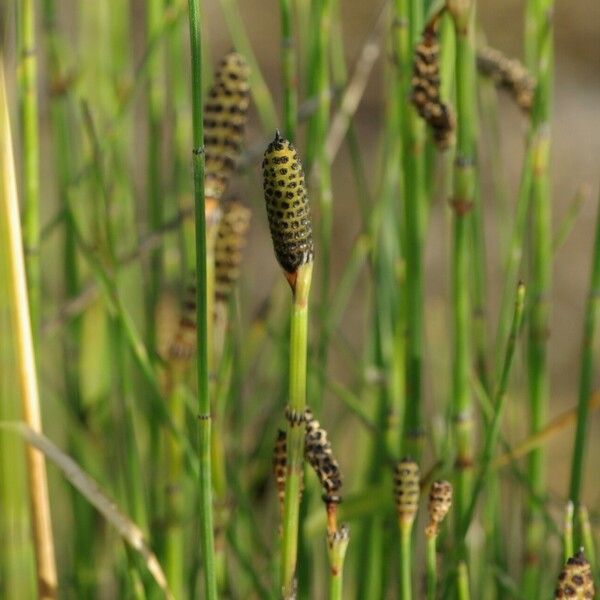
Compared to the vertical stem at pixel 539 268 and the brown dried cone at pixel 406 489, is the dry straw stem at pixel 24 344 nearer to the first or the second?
the brown dried cone at pixel 406 489

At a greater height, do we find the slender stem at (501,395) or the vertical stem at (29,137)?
the vertical stem at (29,137)

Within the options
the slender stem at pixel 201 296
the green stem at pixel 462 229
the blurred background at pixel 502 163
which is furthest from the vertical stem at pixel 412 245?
the blurred background at pixel 502 163

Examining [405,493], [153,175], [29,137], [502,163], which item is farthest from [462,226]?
[502,163]

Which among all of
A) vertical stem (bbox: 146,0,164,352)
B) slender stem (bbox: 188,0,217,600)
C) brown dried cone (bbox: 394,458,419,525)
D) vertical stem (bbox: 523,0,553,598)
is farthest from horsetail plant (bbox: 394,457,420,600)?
vertical stem (bbox: 146,0,164,352)

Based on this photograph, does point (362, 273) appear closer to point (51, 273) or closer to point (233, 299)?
point (51, 273)

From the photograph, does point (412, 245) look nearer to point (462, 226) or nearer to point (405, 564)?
point (462, 226)

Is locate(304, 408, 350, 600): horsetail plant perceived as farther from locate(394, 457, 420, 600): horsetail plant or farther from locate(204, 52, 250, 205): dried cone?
locate(204, 52, 250, 205): dried cone
